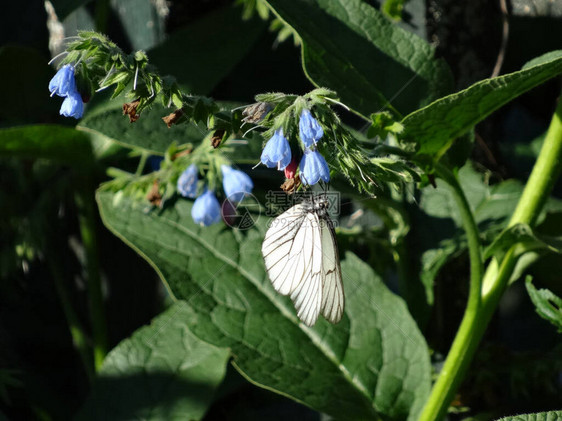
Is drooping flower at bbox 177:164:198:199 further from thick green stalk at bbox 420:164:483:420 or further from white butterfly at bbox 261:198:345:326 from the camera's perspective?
thick green stalk at bbox 420:164:483:420

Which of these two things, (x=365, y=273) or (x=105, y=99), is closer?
(x=365, y=273)

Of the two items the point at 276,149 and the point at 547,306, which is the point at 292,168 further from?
the point at 547,306

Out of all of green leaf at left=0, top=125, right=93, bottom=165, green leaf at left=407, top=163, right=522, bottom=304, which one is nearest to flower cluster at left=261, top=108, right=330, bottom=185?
green leaf at left=407, top=163, right=522, bottom=304

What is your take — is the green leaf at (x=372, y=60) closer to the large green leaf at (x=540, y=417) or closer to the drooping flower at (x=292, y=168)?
the drooping flower at (x=292, y=168)

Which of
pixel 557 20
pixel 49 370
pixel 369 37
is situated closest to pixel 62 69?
pixel 369 37

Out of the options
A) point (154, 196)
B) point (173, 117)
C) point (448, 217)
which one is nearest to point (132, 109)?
point (173, 117)

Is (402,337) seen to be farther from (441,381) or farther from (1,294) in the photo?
(1,294)

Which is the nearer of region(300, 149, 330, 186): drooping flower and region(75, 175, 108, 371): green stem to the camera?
region(300, 149, 330, 186): drooping flower
